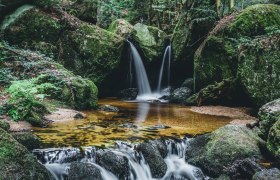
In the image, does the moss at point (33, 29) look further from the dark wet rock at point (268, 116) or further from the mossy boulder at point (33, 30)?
the dark wet rock at point (268, 116)

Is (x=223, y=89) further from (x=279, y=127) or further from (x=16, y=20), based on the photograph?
(x=16, y=20)

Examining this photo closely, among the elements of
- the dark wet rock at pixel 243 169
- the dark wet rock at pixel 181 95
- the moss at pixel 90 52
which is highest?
the moss at pixel 90 52

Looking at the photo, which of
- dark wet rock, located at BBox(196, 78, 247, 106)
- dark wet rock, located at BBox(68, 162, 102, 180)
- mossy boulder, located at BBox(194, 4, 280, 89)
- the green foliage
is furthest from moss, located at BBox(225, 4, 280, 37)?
dark wet rock, located at BBox(68, 162, 102, 180)

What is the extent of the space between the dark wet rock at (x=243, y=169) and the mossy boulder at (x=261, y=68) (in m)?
4.90

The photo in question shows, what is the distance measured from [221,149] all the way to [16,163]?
4.45 metres

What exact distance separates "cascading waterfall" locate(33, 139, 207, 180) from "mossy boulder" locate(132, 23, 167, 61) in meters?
10.8

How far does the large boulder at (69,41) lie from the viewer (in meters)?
14.0

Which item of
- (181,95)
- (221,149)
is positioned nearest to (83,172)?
(221,149)

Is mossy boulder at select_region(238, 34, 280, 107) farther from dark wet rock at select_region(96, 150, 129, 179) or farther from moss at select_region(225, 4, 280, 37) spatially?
dark wet rock at select_region(96, 150, 129, 179)

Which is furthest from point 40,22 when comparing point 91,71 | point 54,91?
point 54,91

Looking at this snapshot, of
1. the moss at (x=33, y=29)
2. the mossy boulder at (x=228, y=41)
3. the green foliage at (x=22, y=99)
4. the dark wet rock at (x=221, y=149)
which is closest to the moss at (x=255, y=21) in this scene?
the mossy boulder at (x=228, y=41)

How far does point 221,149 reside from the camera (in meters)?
7.37

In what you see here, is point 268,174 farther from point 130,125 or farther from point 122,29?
point 122,29

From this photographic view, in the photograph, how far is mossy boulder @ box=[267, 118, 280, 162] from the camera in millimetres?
6648
